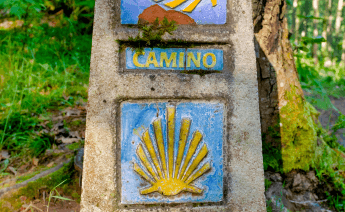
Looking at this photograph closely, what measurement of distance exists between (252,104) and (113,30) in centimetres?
83

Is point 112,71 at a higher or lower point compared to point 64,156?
higher

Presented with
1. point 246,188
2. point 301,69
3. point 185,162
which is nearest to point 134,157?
point 185,162

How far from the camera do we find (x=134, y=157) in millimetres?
1316

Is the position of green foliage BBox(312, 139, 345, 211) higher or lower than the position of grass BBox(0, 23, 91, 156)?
lower

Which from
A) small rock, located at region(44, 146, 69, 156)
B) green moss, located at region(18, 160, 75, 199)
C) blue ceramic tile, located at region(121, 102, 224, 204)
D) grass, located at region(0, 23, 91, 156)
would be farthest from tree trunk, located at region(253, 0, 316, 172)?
grass, located at region(0, 23, 91, 156)

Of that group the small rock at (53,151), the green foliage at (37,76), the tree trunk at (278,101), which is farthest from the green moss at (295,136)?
the green foliage at (37,76)

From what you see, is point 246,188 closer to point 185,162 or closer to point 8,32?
point 185,162

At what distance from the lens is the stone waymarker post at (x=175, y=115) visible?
130 centimetres

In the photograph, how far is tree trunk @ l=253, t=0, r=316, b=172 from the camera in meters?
1.88

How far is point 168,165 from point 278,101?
41.9 inches

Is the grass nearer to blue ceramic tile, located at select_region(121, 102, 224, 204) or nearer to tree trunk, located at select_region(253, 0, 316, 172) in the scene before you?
blue ceramic tile, located at select_region(121, 102, 224, 204)

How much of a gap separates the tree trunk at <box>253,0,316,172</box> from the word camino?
661 mm

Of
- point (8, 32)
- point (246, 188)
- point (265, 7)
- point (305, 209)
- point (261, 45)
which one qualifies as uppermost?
point (8, 32)

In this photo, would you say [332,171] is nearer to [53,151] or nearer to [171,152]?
[171,152]
